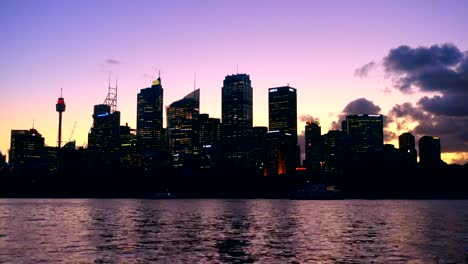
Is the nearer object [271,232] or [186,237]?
[186,237]

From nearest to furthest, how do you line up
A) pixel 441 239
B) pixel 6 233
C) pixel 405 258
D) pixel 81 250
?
pixel 405 258 < pixel 81 250 < pixel 441 239 < pixel 6 233

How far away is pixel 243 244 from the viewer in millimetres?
59125

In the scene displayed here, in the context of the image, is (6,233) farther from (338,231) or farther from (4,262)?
(338,231)

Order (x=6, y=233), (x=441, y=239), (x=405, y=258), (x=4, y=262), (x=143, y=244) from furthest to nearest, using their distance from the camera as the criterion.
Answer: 1. (x=6, y=233)
2. (x=441, y=239)
3. (x=143, y=244)
4. (x=405, y=258)
5. (x=4, y=262)

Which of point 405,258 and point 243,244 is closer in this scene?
point 405,258

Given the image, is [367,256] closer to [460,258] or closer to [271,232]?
[460,258]

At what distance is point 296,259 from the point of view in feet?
155

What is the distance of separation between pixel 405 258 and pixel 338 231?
28.9 meters

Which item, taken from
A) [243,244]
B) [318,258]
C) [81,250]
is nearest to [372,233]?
[243,244]

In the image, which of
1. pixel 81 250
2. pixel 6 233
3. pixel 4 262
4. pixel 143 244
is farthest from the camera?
pixel 6 233

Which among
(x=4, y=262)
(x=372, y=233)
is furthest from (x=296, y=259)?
(x=372, y=233)

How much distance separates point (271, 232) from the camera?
75062 mm

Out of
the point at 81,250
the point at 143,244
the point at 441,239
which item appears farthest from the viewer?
the point at 441,239

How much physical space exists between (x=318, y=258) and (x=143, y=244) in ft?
64.5
